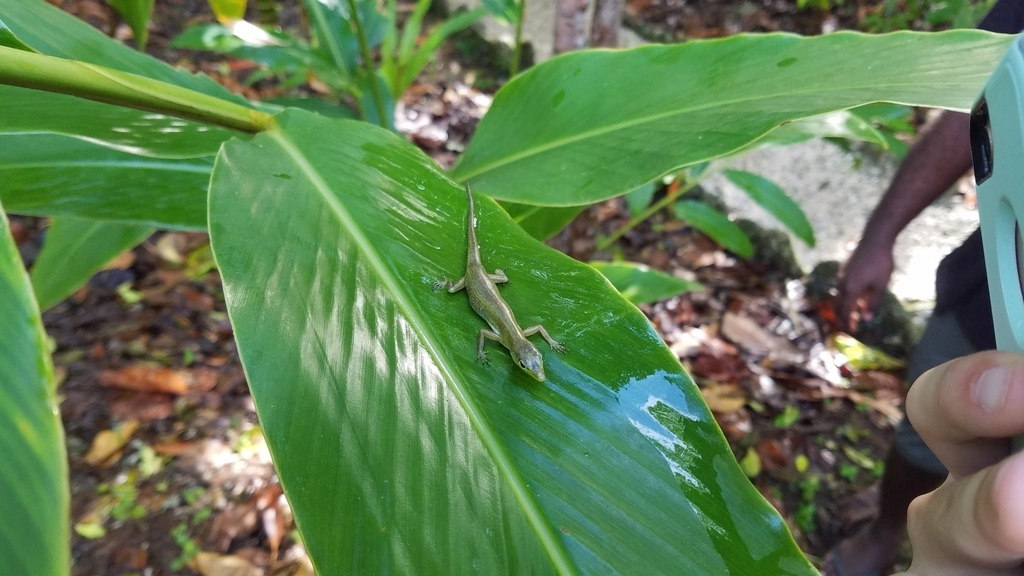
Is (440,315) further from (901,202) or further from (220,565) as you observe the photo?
(901,202)

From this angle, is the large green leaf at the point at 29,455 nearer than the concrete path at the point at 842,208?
Yes

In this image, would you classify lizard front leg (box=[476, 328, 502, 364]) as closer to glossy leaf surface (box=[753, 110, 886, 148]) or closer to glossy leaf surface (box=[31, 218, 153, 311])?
glossy leaf surface (box=[753, 110, 886, 148])

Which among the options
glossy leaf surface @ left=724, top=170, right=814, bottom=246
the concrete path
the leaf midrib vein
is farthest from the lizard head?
the concrete path

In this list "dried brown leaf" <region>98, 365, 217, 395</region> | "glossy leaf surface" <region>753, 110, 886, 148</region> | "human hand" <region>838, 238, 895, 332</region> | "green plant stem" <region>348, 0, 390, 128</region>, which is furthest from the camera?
"dried brown leaf" <region>98, 365, 217, 395</region>

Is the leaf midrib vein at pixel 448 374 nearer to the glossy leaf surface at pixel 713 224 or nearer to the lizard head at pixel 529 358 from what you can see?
the lizard head at pixel 529 358

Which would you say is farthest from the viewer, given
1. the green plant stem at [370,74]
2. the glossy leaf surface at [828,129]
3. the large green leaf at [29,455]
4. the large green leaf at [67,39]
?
the green plant stem at [370,74]

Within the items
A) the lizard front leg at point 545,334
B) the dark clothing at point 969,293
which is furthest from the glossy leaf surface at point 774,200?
the lizard front leg at point 545,334
